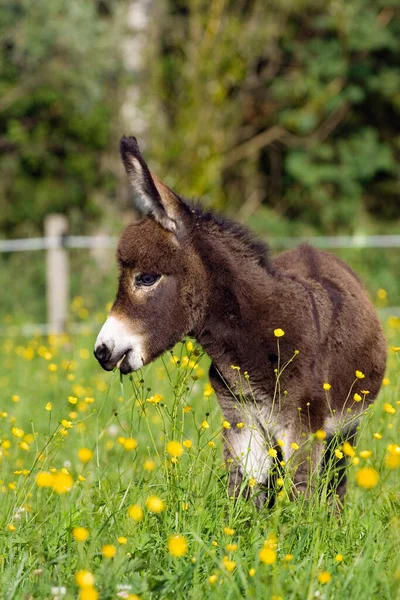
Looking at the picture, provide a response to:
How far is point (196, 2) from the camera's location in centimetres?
1633

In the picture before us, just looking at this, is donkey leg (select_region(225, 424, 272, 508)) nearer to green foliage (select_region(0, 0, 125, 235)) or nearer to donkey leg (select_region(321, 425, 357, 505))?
donkey leg (select_region(321, 425, 357, 505))

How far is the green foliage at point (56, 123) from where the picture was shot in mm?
15578

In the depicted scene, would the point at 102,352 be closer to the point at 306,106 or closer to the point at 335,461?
the point at 335,461

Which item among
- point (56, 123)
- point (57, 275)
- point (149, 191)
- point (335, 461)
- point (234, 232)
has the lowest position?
point (57, 275)

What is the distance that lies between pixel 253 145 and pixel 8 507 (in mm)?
16058

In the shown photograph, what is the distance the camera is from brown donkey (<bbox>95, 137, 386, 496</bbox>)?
3969 millimetres

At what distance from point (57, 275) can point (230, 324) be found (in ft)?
25.1

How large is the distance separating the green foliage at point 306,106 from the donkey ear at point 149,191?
12659 millimetres

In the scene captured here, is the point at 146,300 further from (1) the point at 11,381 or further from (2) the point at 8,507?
(1) the point at 11,381

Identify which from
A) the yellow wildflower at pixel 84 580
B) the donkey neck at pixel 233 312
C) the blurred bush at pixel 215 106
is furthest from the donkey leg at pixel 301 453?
the blurred bush at pixel 215 106

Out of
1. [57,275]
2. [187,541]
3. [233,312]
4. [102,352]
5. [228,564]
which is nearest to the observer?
[228,564]

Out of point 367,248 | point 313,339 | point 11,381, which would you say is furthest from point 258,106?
point 313,339

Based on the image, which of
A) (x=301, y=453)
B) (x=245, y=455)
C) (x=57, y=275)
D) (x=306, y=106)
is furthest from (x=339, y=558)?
(x=306, y=106)

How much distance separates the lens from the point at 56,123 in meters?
17.7
